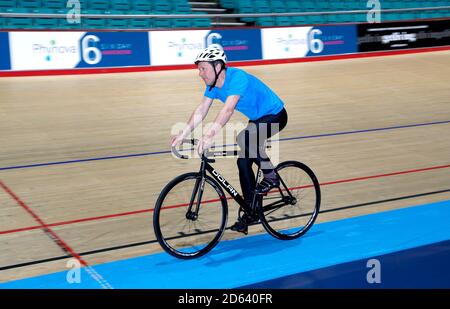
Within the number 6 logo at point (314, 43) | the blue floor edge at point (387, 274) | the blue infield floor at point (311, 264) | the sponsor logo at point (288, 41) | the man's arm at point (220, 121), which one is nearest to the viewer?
the blue floor edge at point (387, 274)

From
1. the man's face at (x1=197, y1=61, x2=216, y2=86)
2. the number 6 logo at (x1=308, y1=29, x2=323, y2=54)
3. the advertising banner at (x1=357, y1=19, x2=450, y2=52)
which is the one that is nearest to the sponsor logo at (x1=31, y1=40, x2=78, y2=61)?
the number 6 logo at (x1=308, y1=29, x2=323, y2=54)

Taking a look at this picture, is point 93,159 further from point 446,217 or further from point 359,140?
point 446,217

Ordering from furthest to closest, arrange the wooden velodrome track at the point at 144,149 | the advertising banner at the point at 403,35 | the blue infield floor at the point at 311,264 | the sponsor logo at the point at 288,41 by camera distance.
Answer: the advertising banner at the point at 403,35
the sponsor logo at the point at 288,41
the wooden velodrome track at the point at 144,149
the blue infield floor at the point at 311,264

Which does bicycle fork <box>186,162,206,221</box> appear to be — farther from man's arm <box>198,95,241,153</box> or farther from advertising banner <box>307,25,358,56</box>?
advertising banner <box>307,25,358,56</box>

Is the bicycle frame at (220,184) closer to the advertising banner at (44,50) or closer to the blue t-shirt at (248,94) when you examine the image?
the blue t-shirt at (248,94)

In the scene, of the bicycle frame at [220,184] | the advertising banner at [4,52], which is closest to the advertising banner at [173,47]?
the advertising banner at [4,52]

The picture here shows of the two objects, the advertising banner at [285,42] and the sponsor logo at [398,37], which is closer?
the advertising banner at [285,42]

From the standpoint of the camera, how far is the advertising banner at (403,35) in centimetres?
1686

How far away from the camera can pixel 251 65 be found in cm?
1512

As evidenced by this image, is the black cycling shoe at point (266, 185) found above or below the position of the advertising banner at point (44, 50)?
below

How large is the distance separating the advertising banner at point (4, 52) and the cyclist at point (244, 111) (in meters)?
8.94

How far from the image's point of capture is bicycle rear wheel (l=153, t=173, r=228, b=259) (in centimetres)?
403

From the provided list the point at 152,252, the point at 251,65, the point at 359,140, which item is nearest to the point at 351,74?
the point at 251,65

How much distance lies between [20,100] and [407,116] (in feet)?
19.9
